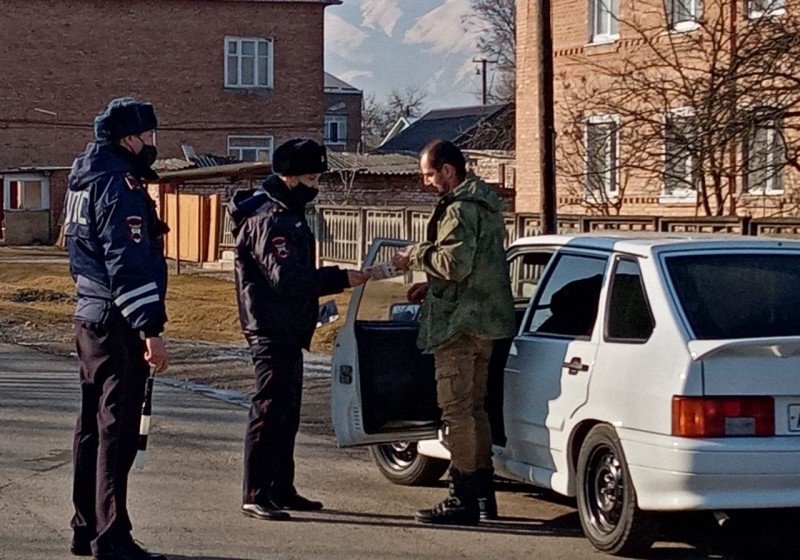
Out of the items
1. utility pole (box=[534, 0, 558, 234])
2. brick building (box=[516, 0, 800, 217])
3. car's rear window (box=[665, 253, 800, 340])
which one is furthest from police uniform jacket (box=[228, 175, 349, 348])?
utility pole (box=[534, 0, 558, 234])

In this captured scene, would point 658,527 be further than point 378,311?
No

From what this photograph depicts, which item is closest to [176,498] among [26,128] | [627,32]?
[627,32]

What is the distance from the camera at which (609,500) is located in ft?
23.3

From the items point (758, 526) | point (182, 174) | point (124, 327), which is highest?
point (182, 174)

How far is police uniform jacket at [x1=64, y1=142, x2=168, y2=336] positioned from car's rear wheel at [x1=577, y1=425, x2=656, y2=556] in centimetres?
211

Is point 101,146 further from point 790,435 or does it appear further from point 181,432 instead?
point 181,432

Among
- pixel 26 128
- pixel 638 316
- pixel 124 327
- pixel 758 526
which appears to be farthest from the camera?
pixel 26 128

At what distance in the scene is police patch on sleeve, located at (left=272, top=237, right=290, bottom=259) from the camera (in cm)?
771

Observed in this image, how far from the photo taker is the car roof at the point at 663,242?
283 inches

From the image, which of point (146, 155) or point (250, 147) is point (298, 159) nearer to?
point (146, 155)

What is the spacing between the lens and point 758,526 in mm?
7926

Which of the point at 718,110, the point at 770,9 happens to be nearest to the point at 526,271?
the point at 718,110

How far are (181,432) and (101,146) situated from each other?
4375 millimetres

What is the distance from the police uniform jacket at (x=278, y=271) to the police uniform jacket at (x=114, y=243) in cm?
106
